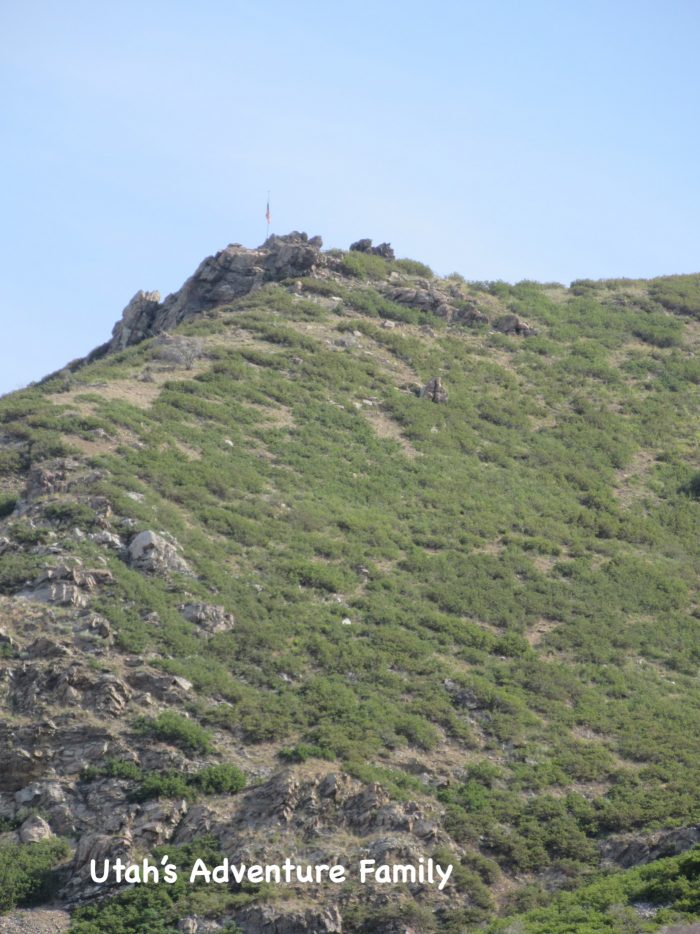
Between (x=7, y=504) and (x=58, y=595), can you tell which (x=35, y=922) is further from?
(x=7, y=504)

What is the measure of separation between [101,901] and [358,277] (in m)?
43.1

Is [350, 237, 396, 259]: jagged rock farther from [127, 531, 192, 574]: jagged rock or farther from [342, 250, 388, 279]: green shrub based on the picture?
[127, 531, 192, 574]: jagged rock

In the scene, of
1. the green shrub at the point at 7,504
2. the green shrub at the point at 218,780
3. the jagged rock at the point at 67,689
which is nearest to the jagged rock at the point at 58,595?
the jagged rock at the point at 67,689

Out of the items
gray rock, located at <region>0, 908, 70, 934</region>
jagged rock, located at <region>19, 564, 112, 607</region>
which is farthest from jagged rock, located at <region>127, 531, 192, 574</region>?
gray rock, located at <region>0, 908, 70, 934</region>

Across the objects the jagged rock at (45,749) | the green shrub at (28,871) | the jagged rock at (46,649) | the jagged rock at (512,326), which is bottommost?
the green shrub at (28,871)

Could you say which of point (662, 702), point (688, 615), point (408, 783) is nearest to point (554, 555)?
point (688, 615)

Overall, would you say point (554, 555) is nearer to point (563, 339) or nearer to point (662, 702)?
point (662, 702)

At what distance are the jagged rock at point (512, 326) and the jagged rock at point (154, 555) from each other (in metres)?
30.5

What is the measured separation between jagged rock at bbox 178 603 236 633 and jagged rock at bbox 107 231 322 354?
2683cm

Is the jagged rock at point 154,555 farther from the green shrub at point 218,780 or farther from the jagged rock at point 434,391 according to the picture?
the jagged rock at point 434,391

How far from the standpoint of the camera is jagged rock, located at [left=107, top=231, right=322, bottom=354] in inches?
2525

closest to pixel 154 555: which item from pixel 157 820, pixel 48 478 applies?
pixel 48 478

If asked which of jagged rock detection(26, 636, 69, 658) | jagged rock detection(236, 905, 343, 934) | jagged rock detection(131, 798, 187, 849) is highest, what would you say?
jagged rock detection(26, 636, 69, 658)

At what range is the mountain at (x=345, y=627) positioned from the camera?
30062mm
